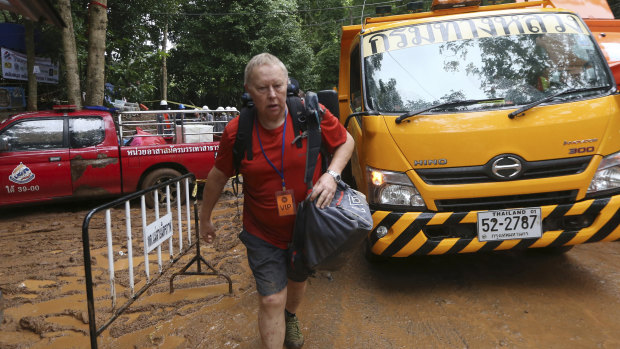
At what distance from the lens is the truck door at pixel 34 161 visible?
6.50 meters

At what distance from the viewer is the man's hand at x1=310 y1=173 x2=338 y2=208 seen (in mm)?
2240

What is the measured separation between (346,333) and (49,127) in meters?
6.09

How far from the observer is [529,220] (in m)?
3.22

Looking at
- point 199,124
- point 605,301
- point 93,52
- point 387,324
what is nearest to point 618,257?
point 605,301

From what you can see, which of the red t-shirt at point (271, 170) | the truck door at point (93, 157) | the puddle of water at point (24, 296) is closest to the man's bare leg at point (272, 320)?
the red t-shirt at point (271, 170)

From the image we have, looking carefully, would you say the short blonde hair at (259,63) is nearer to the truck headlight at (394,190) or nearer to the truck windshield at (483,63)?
the truck headlight at (394,190)

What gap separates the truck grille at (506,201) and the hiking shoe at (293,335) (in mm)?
1361

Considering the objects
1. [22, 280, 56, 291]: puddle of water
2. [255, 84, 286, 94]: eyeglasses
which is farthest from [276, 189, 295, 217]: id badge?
Result: [22, 280, 56, 291]: puddle of water

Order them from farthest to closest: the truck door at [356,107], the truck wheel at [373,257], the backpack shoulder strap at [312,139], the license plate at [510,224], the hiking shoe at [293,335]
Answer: the truck wheel at [373,257] < the truck door at [356,107] < the license plate at [510,224] < the hiking shoe at [293,335] < the backpack shoulder strap at [312,139]

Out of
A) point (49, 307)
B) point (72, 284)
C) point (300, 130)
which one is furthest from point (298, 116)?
point (72, 284)

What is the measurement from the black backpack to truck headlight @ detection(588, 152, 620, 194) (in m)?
2.25

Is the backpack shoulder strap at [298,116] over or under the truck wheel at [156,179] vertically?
over

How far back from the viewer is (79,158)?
22.7ft

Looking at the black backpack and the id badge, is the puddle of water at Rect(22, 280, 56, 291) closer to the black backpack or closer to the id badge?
the black backpack
